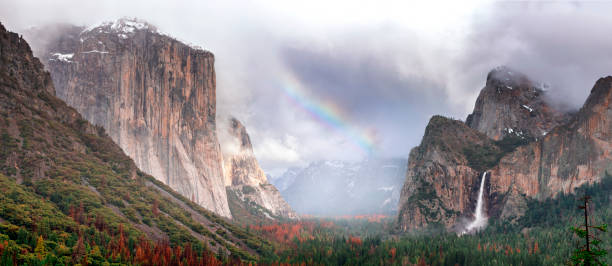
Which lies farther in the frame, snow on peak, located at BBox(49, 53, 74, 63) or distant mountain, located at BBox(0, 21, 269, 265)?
snow on peak, located at BBox(49, 53, 74, 63)

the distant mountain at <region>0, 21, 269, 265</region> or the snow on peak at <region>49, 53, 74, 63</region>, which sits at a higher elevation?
the snow on peak at <region>49, 53, 74, 63</region>

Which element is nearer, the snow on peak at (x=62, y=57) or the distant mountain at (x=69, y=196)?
the distant mountain at (x=69, y=196)

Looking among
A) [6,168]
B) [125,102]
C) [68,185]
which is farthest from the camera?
[125,102]

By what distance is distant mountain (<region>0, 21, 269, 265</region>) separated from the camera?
90500 mm

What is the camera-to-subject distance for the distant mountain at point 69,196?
90.5m

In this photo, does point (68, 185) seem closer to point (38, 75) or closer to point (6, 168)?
point (6, 168)

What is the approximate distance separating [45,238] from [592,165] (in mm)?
201446

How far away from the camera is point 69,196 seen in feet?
382

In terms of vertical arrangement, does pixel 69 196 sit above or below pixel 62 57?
below

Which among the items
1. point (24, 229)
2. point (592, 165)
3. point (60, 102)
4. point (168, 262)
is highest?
point (60, 102)

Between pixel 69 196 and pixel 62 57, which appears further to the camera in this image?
pixel 62 57

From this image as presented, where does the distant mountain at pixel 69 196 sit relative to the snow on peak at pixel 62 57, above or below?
below

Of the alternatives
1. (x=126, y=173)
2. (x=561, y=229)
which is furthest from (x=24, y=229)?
(x=561, y=229)

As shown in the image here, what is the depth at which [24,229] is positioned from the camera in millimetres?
86000
